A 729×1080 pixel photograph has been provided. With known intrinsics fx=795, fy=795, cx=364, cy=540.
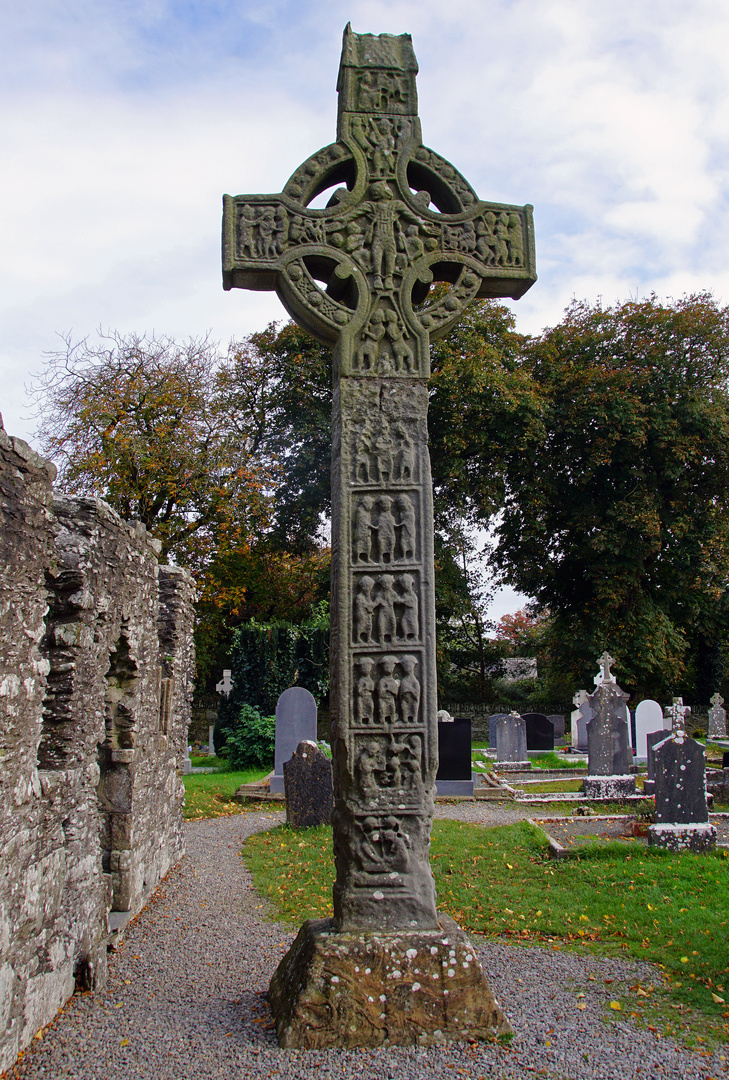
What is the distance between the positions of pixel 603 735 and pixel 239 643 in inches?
399

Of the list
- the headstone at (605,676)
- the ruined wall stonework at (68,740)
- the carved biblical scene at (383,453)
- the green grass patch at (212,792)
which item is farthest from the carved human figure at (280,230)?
the headstone at (605,676)

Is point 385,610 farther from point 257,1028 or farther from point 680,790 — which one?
point 680,790

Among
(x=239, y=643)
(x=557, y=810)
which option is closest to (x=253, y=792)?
(x=557, y=810)

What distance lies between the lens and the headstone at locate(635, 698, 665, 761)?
17672 millimetres

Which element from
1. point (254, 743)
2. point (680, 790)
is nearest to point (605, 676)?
point (680, 790)

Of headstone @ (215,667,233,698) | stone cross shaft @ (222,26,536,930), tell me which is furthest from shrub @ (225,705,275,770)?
stone cross shaft @ (222,26,536,930)

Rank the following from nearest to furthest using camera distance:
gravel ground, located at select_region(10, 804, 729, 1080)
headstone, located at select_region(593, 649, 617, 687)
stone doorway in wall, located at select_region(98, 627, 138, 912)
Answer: gravel ground, located at select_region(10, 804, 729, 1080) < stone doorway in wall, located at select_region(98, 627, 138, 912) < headstone, located at select_region(593, 649, 617, 687)

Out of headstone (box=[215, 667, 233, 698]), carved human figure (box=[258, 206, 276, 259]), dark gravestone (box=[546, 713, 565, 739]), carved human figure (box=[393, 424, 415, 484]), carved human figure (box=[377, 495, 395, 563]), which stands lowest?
dark gravestone (box=[546, 713, 565, 739])

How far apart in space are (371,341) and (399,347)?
5.9 inches

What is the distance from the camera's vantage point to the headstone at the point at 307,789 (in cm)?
973

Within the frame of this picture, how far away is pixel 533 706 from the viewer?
1075 inches

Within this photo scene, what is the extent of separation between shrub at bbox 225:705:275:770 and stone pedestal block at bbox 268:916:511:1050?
14.0 metres

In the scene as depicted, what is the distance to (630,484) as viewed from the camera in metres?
23.4

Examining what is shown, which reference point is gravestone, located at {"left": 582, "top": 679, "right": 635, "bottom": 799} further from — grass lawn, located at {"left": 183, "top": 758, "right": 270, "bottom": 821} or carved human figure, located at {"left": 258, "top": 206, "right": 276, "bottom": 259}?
carved human figure, located at {"left": 258, "top": 206, "right": 276, "bottom": 259}
